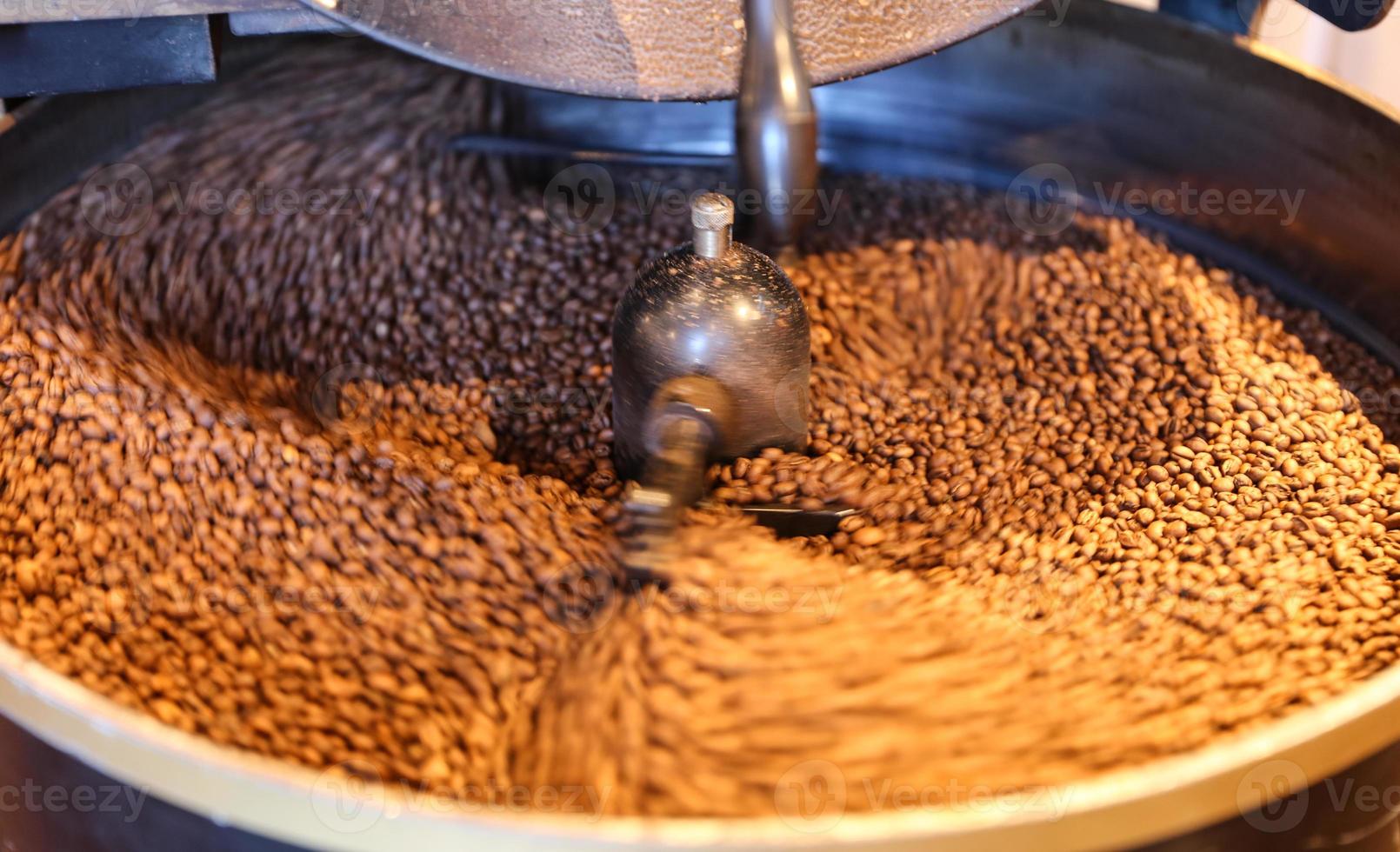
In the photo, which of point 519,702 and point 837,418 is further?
point 837,418

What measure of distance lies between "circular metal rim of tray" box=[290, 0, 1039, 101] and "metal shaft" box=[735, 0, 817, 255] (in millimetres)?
89

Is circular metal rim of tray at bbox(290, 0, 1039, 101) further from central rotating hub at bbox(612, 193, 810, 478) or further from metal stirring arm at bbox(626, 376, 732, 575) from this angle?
metal stirring arm at bbox(626, 376, 732, 575)

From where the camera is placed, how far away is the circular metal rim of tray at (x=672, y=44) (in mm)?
1277

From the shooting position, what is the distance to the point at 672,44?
133 centimetres

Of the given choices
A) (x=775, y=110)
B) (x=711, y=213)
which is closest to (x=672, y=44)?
(x=775, y=110)

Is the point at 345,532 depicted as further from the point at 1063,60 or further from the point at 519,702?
the point at 1063,60

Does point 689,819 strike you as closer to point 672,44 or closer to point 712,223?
point 712,223

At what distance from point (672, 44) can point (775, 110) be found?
181 mm

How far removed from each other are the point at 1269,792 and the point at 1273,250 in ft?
3.08

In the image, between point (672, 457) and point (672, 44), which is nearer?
point (672, 457)

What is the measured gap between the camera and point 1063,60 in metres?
1.57

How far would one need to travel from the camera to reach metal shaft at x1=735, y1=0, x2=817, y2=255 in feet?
4.01

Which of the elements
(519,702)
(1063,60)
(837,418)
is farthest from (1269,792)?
(1063,60)

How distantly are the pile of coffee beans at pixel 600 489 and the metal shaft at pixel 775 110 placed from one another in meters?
0.20
